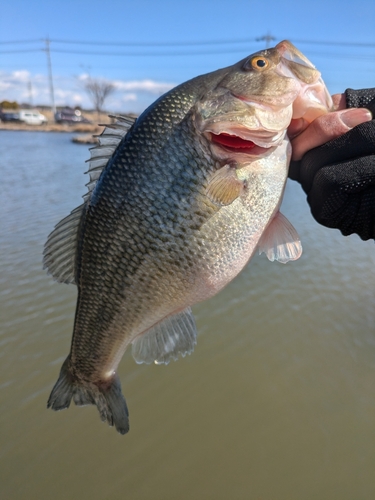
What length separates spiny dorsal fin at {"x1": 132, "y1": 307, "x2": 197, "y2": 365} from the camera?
224 cm

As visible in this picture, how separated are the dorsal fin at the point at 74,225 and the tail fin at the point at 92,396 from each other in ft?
2.01

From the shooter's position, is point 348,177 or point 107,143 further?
point 107,143

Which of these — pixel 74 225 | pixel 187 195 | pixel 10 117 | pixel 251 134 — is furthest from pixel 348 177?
pixel 10 117

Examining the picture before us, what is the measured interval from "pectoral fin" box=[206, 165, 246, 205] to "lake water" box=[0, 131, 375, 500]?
2729mm

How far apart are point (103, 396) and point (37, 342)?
2.96 m

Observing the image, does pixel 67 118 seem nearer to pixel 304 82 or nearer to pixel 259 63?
pixel 259 63

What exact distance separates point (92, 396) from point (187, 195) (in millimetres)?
1397

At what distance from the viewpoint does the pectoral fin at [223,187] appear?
6.15ft

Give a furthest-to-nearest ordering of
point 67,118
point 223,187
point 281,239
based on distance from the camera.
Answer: point 67,118 < point 281,239 < point 223,187

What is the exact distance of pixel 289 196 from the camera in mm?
12500

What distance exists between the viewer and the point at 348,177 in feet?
6.63

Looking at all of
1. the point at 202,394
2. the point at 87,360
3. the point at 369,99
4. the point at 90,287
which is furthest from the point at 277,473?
the point at 369,99

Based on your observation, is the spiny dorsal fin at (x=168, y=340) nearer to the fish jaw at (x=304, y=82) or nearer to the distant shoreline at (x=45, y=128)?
the fish jaw at (x=304, y=82)

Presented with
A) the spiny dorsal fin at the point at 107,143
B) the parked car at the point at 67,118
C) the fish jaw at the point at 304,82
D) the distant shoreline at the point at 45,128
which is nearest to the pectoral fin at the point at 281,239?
the fish jaw at the point at 304,82
